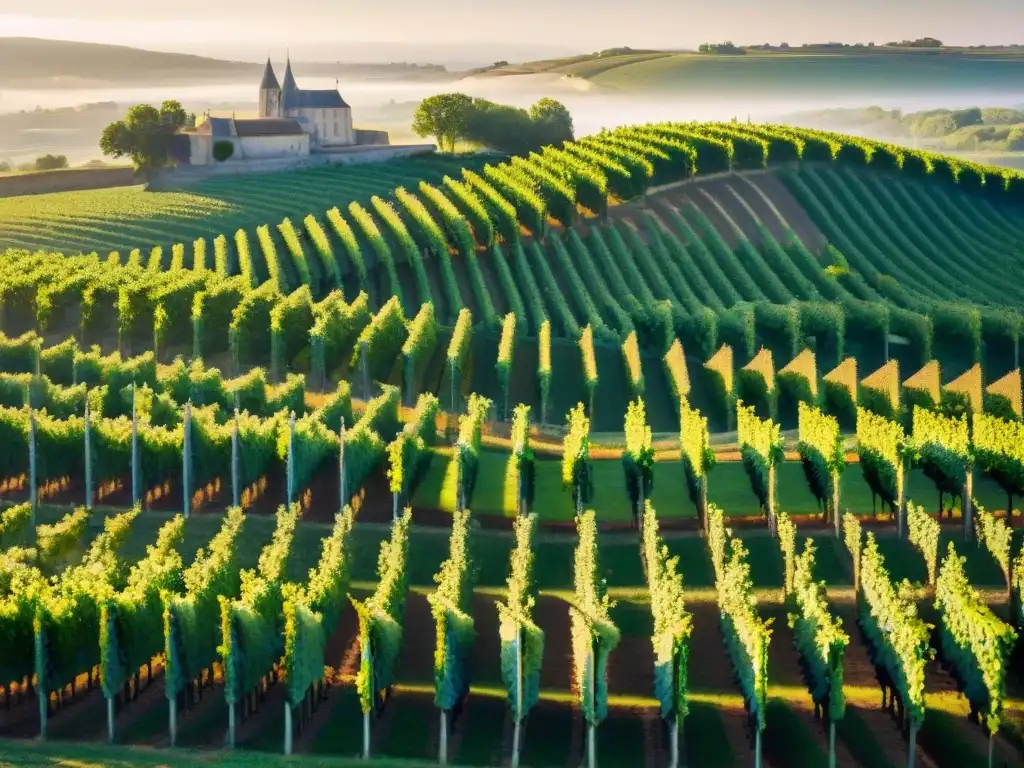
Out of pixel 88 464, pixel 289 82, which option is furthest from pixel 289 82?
pixel 88 464

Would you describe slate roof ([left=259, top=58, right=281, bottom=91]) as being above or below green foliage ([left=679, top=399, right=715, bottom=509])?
above

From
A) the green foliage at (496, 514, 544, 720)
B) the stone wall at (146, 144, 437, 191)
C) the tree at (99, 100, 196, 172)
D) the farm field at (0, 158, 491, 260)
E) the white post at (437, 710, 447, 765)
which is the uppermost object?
the tree at (99, 100, 196, 172)

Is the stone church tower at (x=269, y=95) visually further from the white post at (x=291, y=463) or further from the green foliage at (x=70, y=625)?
the green foliage at (x=70, y=625)

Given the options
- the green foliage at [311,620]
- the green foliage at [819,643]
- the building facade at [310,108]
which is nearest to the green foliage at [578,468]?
the green foliage at [311,620]

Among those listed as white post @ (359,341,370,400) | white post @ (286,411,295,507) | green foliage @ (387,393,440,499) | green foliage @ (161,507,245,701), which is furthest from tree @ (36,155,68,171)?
green foliage @ (161,507,245,701)

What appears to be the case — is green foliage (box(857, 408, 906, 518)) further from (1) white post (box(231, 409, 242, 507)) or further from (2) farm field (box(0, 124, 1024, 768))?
(1) white post (box(231, 409, 242, 507))

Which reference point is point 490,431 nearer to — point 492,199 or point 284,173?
point 492,199
